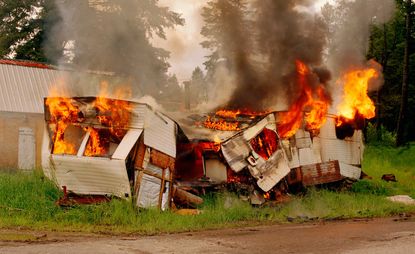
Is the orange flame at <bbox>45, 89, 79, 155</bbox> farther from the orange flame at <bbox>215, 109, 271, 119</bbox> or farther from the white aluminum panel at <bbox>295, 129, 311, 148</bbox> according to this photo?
the white aluminum panel at <bbox>295, 129, 311, 148</bbox>

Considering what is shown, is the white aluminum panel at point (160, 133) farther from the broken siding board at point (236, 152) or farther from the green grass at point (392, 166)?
the green grass at point (392, 166)

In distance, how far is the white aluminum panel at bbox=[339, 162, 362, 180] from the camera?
56.6ft

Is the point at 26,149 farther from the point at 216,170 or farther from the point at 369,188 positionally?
the point at 369,188

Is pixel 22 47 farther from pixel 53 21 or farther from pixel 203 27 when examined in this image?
pixel 203 27

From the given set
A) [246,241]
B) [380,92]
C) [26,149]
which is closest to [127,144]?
[246,241]

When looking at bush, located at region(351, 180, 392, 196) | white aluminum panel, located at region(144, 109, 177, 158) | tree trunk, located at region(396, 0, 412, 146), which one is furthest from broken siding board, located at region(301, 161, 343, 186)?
tree trunk, located at region(396, 0, 412, 146)

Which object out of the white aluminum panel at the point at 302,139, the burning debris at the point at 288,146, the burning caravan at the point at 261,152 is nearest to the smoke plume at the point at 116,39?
the burning caravan at the point at 261,152

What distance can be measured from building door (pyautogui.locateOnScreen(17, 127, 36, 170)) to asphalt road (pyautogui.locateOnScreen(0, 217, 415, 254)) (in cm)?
1103

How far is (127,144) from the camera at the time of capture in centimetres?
1273

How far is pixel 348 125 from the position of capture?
17891 millimetres

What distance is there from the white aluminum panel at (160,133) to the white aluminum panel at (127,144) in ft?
0.85

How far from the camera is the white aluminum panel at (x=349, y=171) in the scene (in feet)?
56.6

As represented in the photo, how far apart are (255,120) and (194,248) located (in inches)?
291

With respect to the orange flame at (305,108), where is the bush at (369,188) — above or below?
below
